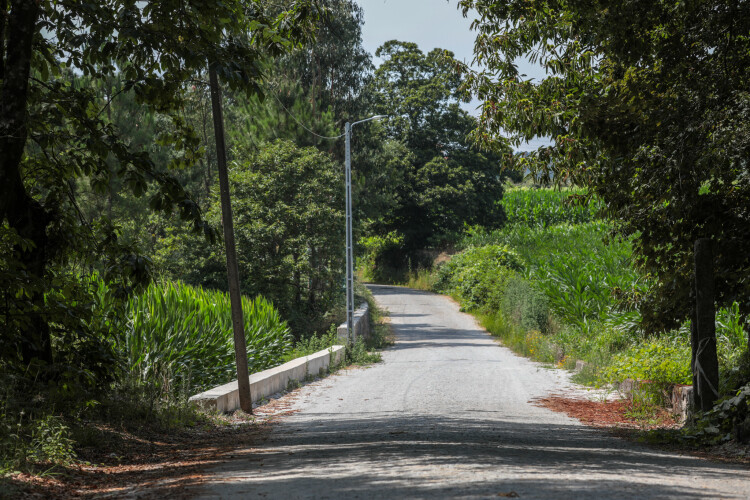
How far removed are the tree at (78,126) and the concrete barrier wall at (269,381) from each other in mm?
2862

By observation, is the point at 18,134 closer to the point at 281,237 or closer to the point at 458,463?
the point at 458,463

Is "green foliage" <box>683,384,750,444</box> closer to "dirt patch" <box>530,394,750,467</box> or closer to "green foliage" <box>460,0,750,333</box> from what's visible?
"dirt patch" <box>530,394,750,467</box>

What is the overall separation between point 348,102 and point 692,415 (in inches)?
1126

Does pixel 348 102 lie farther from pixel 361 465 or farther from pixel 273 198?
pixel 361 465

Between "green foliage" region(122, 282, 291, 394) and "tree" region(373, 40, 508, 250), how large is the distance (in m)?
39.3

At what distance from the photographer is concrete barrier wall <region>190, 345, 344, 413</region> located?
40.9ft

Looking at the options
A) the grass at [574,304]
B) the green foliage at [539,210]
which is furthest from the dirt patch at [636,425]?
the green foliage at [539,210]

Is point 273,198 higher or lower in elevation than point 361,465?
higher

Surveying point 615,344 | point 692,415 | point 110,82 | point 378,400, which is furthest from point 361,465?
point 110,82

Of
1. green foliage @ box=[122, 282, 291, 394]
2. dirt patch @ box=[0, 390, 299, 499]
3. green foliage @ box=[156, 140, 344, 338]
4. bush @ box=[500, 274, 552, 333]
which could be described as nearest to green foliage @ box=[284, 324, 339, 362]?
green foliage @ box=[122, 282, 291, 394]

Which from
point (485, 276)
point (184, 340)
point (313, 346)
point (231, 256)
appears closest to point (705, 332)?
point (231, 256)

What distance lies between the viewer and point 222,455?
8703 millimetres

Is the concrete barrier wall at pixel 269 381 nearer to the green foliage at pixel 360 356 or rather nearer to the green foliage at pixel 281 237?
the green foliage at pixel 360 356

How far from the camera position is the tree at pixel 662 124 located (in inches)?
376
